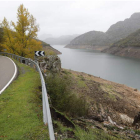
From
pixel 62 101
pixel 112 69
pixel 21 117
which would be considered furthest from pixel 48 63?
pixel 112 69

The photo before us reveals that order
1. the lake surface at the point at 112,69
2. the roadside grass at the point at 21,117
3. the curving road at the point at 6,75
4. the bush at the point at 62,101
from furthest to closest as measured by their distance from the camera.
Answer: the lake surface at the point at 112,69 → the curving road at the point at 6,75 → the bush at the point at 62,101 → the roadside grass at the point at 21,117

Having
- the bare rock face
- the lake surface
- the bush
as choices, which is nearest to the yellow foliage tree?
the bare rock face

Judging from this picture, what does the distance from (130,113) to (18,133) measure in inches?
468

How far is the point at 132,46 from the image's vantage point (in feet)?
278

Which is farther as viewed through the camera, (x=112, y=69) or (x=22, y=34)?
(x=112, y=69)

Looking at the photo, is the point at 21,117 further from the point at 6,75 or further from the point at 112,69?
the point at 112,69

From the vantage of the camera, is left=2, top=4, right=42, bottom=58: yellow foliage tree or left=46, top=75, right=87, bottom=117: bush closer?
left=46, top=75, right=87, bottom=117: bush

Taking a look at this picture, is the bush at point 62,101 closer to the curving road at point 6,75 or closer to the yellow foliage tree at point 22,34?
the curving road at point 6,75

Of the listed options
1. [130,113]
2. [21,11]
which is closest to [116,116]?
[130,113]

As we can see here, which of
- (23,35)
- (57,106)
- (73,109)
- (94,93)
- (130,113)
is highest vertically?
(23,35)

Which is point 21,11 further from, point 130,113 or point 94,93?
point 130,113

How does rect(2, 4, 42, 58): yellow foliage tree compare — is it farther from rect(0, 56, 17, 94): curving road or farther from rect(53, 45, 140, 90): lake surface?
rect(53, 45, 140, 90): lake surface

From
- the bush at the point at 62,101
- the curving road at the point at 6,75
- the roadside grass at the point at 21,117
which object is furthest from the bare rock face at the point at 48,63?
the roadside grass at the point at 21,117

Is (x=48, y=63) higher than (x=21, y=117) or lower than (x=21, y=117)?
higher
